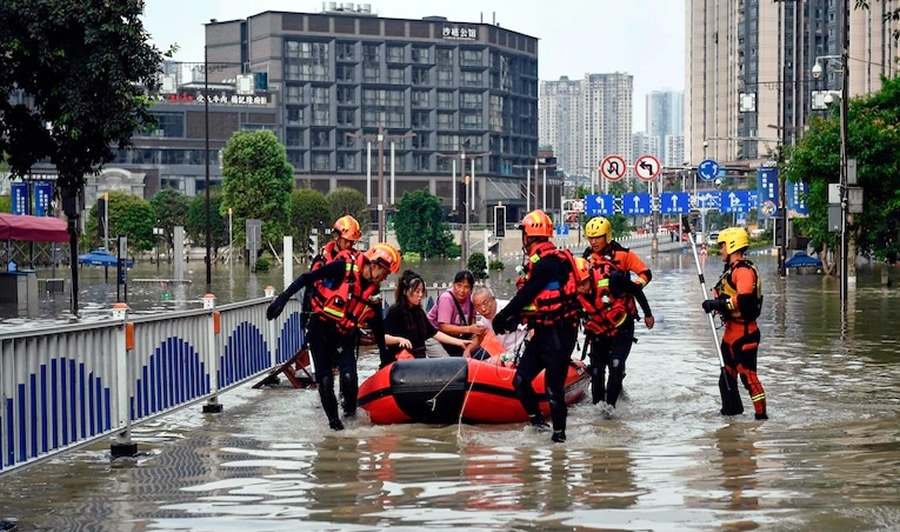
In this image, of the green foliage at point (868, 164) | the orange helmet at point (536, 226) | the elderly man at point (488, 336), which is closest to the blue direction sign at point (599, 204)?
the green foliage at point (868, 164)

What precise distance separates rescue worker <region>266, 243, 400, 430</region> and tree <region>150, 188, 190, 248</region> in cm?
10533

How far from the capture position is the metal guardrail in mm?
9289

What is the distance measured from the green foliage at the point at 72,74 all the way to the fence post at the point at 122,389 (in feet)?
54.7

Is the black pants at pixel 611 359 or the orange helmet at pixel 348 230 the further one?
the black pants at pixel 611 359

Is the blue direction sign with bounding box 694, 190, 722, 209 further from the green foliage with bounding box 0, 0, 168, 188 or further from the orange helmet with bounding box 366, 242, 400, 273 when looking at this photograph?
the orange helmet with bounding box 366, 242, 400, 273

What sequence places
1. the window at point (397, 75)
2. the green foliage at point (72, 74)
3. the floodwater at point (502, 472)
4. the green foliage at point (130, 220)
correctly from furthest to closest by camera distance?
the window at point (397, 75) < the green foliage at point (130, 220) < the green foliage at point (72, 74) < the floodwater at point (502, 472)

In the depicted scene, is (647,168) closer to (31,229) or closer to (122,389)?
(31,229)

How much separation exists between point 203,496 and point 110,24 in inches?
764

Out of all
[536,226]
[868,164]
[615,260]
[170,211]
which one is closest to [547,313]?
[536,226]

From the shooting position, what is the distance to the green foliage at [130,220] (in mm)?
106875

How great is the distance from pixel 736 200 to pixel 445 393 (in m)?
84.1

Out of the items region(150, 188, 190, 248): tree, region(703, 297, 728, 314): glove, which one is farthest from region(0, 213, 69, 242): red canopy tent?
region(150, 188, 190, 248): tree

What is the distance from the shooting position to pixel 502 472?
34.3 ft

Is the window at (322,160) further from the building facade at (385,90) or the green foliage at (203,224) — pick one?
the green foliage at (203,224)
